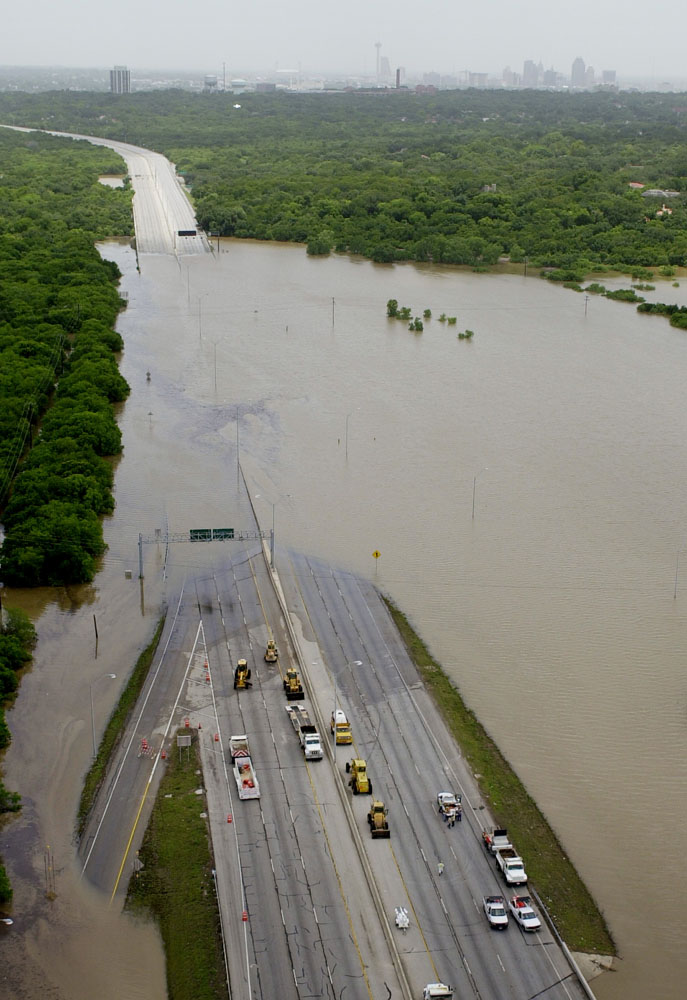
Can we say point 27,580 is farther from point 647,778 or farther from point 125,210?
point 125,210

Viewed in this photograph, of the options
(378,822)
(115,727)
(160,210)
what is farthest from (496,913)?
(160,210)

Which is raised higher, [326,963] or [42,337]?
[42,337]

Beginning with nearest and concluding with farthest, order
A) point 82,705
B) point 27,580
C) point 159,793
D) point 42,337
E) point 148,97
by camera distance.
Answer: point 159,793 → point 82,705 → point 27,580 → point 42,337 → point 148,97

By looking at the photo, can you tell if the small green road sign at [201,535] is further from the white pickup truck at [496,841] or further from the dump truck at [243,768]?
the white pickup truck at [496,841]

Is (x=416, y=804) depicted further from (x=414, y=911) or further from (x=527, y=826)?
(x=414, y=911)

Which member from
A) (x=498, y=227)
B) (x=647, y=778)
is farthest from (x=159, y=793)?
(x=498, y=227)

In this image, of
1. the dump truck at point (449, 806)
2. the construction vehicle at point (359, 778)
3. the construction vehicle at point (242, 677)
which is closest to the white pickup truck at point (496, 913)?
the dump truck at point (449, 806)

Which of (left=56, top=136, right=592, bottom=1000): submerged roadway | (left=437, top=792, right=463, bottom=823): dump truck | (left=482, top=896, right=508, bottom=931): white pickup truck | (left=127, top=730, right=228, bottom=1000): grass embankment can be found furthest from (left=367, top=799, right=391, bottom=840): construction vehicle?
(left=127, top=730, right=228, bottom=1000): grass embankment

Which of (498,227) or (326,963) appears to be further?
(498,227)
